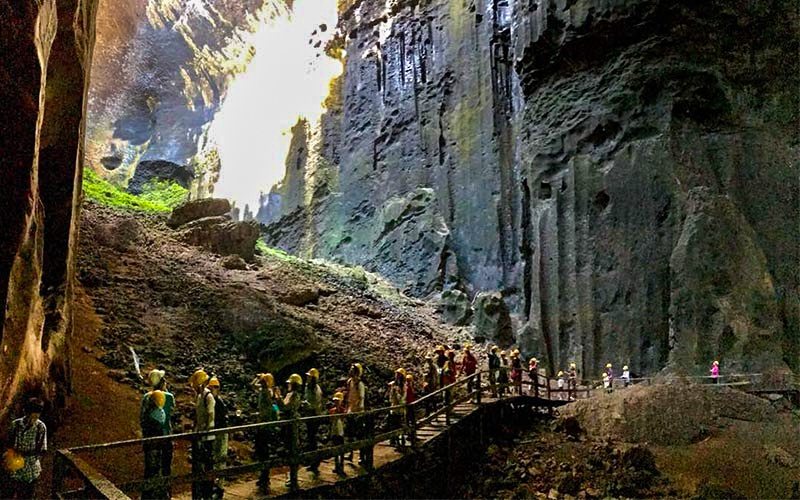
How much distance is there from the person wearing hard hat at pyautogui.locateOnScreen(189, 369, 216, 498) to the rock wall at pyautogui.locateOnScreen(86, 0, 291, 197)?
54689mm

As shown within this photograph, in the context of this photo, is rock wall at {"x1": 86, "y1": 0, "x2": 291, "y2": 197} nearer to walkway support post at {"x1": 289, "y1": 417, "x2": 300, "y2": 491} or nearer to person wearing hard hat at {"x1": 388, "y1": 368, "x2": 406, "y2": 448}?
person wearing hard hat at {"x1": 388, "y1": 368, "x2": 406, "y2": 448}

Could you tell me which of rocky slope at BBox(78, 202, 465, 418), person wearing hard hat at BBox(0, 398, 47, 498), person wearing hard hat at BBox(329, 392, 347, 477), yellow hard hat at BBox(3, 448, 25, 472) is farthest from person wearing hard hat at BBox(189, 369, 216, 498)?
rocky slope at BBox(78, 202, 465, 418)

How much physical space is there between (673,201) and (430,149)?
1890 centimetres

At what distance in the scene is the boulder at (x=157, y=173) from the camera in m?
52.1

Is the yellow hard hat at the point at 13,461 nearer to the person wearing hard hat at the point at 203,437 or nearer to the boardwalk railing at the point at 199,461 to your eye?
the boardwalk railing at the point at 199,461

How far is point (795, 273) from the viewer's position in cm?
1983

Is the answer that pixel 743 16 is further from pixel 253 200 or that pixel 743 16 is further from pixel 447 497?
pixel 253 200

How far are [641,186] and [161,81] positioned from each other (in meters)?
56.7

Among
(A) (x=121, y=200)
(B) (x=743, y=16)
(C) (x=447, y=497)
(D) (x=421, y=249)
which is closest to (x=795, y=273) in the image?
(B) (x=743, y=16)

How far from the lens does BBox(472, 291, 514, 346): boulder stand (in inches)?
1123

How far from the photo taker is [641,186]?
2192 centimetres

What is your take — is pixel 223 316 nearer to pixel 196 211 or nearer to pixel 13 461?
pixel 13 461

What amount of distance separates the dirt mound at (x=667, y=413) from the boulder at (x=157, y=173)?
4497 centimetres

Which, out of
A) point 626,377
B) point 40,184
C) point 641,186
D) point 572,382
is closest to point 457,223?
point 641,186
